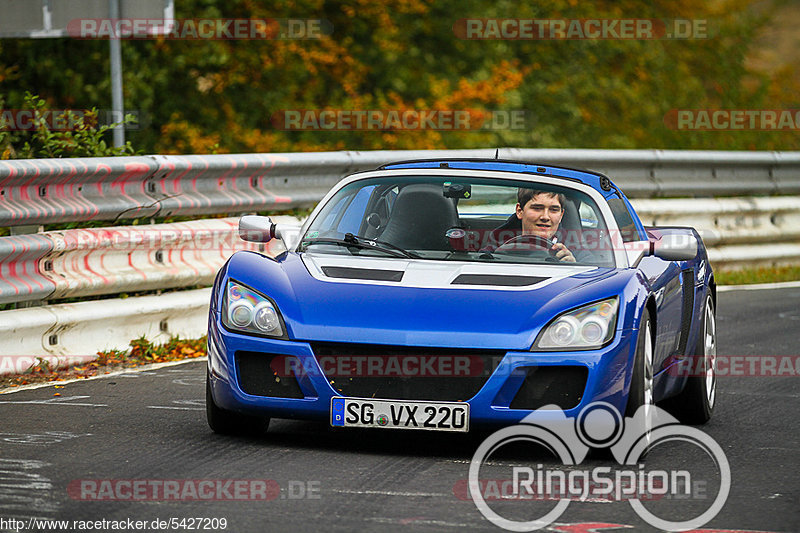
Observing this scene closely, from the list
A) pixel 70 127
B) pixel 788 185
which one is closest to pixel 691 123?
pixel 788 185

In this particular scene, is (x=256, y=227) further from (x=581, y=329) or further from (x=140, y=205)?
(x=140, y=205)

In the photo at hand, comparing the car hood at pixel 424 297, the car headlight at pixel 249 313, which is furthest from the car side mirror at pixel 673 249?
the car headlight at pixel 249 313

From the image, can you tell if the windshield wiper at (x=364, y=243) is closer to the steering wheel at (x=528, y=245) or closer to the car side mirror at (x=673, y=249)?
the steering wheel at (x=528, y=245)

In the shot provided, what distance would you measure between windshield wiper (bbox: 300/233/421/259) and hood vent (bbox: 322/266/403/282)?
391 mm

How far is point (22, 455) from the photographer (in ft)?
21.3

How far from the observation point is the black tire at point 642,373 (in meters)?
6.79

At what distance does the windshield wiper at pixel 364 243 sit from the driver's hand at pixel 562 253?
2.29 feet

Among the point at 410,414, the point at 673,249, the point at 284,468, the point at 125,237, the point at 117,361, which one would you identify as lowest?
the point at 117,361

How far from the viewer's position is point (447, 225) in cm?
780

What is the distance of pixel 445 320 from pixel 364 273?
0.62 meters

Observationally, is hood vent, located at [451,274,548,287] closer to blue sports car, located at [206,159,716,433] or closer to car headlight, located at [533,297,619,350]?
blue sports car, located at [206,159,716,433]

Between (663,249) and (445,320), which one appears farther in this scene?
(663,249)

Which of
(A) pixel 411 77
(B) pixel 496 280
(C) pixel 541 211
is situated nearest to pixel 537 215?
(C) pixel 541 211

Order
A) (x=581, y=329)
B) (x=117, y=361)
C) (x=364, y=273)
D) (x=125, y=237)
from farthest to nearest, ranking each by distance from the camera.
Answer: (x=125, y=237)
(x=117, y=361)
(x=364, y=273)
(x=581, y=329)
